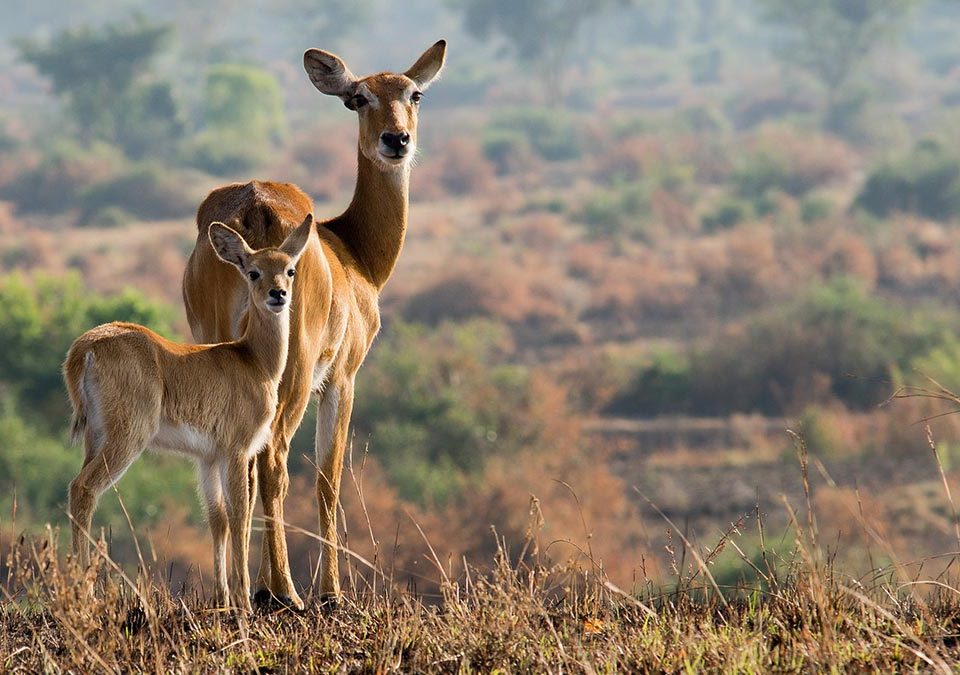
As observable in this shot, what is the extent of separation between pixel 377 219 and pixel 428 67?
0.85 m

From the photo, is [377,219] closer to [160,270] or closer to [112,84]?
[160,270]

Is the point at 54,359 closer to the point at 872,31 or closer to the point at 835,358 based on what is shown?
the point at 835,358

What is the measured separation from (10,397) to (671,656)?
2311 cm

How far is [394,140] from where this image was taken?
675cm

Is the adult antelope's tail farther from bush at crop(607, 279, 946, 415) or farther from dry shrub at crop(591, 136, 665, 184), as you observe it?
dry shrub at crop(591, 136, 665, 184)

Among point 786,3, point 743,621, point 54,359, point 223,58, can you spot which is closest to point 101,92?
point 223,58

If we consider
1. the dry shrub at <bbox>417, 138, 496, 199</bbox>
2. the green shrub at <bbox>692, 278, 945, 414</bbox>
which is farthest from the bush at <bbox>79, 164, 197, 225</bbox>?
the green shrub at <bbox>692, 278, 945, 414</bbox>

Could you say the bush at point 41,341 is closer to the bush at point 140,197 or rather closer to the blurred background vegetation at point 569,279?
the blurred background vegetation at point 569,279

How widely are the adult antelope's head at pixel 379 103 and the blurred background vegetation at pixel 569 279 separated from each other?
1.80 meters

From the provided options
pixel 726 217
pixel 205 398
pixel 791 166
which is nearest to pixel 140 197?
pixel 726 217

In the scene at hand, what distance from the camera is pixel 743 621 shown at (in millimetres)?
4973

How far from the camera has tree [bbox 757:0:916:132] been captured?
233 ft

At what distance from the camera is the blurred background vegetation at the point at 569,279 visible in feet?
78.1

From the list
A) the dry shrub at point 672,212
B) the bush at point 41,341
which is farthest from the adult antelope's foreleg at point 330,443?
the dry shrub at point 672,212
